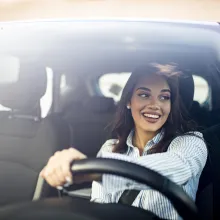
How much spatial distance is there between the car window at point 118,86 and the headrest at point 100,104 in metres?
0.01

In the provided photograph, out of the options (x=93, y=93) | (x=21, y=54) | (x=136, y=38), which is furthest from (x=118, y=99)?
(x=21, y=54)

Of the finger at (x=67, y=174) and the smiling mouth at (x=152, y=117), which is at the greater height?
the smiling mouth at (x=152, y=117)

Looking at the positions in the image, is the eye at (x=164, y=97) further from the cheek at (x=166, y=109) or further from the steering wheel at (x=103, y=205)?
the steering wheel at (x=103, y=205)

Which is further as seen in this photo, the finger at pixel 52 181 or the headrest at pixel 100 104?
the headrest at pixel 100 104

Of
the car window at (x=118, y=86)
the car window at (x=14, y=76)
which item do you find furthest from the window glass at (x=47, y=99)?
the car window at (x=118, y=86)

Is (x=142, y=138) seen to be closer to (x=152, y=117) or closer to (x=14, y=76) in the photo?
(x=152, y=117)

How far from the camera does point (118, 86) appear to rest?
127 cm

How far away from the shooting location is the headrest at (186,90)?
4.09 ft

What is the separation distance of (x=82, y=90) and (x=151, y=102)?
18 centimetres

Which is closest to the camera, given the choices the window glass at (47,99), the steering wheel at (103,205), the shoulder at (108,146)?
the steering wheel at (103,205)

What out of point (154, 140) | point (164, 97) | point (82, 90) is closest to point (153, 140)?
point (154, 140)

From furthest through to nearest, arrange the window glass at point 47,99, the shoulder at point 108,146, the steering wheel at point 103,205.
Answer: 1. the window glass at point 47,99
2. the shoulder at point 108,146
3. the steering wheel at point 103,205

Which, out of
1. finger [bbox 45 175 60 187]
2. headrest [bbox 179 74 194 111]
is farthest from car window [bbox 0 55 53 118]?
headrest [bbox 179 74 194 111]

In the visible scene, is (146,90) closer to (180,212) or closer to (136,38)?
(136,38)
